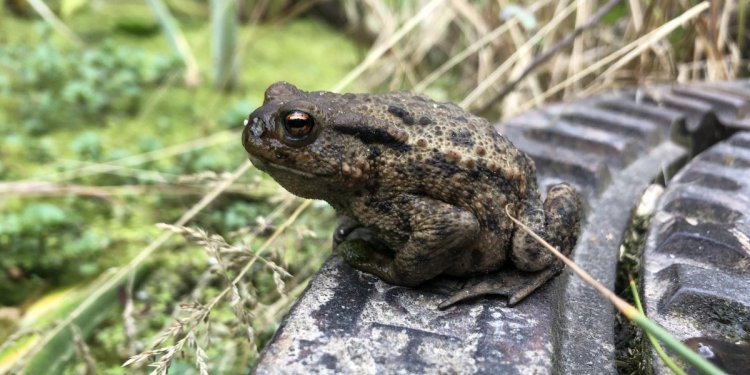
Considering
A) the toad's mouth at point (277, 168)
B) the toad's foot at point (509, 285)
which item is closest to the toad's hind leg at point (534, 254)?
the toad's foot at point (509, 285)

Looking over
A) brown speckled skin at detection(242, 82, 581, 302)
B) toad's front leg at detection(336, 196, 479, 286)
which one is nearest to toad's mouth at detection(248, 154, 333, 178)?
brown speckled skin at detection(242, 82, 581, 302)

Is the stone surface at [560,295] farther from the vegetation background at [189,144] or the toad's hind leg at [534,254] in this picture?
the vegetation background at [189,144]

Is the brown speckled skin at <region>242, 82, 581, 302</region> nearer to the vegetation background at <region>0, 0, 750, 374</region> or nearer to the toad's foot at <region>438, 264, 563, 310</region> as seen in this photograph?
the toad's foot at <region>438, 264, 563, 310</region>

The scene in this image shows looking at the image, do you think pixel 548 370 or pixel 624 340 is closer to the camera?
pixel 548 370

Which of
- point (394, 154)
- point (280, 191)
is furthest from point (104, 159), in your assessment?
point (394, 154)

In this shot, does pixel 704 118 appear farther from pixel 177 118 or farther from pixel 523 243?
→ pixel 177 118

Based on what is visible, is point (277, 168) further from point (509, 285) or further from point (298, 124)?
point (509, 285)

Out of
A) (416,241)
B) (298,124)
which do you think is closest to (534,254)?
(416,241)
